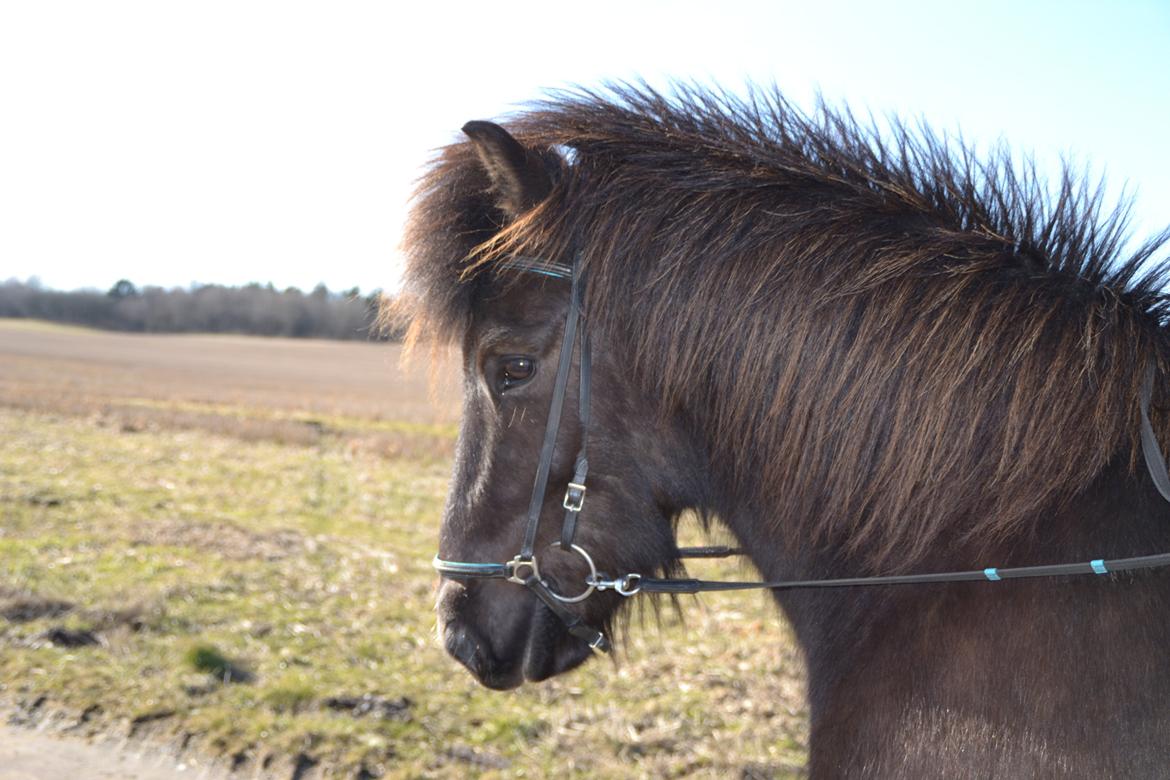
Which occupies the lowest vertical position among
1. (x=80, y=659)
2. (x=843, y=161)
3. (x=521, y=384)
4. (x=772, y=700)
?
(x=80, y=659)

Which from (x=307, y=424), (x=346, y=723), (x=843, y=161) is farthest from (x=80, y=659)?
(x=307, y=424)

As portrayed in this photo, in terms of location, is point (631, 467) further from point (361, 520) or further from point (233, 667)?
point (361, 520)

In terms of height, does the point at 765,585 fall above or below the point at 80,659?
above

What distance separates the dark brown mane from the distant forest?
6331cm

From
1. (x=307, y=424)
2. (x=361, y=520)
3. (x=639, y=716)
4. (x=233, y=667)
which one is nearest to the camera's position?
(x=639, y=716)

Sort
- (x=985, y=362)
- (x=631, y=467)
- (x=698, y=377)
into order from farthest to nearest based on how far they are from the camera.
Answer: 1. (x=631, y=467)
2. (x=698, y=377)
3. (x=985, y=362)

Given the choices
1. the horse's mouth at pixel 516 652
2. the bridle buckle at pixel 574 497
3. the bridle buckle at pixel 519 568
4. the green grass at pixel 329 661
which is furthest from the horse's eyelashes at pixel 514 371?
the green grass at pixel 329 661

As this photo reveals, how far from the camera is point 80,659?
5.09 meters

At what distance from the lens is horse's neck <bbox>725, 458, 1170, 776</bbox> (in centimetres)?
166

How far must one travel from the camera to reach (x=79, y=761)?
159 inches

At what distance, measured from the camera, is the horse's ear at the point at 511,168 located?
82.4 inches

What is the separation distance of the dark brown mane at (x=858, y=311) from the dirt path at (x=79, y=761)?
3221 millimetres

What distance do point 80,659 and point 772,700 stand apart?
→ 13.7 feet

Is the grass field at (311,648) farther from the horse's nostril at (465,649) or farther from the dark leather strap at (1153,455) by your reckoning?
the dark leather strap at (1153,455)
